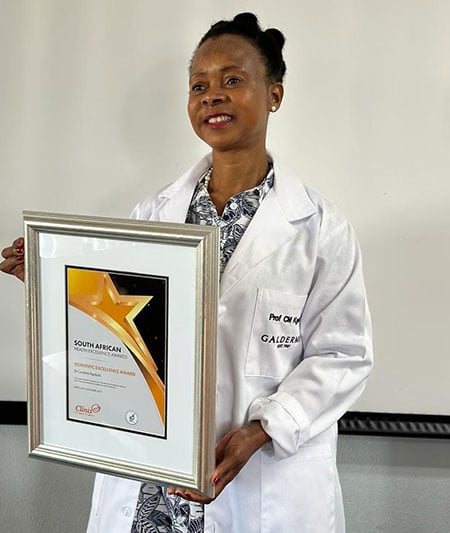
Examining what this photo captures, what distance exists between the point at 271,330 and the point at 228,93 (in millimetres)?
326

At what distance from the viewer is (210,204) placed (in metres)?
1.04

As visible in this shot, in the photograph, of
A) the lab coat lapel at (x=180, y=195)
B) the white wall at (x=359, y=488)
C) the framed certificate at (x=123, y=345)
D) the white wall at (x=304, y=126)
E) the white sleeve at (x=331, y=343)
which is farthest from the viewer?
the white wall at (x=359, y=488)

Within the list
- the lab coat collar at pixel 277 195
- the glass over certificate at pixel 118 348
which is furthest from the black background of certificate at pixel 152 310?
the lab coat collar at pixel 277 195

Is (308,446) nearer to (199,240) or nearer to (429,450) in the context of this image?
(199,240)

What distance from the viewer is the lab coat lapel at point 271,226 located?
97cm

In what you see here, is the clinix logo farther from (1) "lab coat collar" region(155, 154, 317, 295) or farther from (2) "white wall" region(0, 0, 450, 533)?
(2) "white wall" region(0, 0, 450, 533)

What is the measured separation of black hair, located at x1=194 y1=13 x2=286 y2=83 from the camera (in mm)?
1017

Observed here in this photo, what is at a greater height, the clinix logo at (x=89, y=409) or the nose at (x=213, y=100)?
the nose at (x=213, y=100)

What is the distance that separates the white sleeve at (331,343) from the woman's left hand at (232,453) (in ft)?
0.13

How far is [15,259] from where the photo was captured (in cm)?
105

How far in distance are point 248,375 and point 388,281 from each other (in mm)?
532

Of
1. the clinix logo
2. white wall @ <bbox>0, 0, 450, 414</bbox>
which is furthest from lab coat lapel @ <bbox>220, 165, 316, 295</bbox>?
white wall @ <bbox>0, 0, 450, 414</bbox>

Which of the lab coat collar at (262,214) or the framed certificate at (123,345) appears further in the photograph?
the lab coat collar at (262,214)

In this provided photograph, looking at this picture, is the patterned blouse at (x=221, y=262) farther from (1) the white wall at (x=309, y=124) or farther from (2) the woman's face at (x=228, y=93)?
(1) the white wall at (x=309, y=124)
